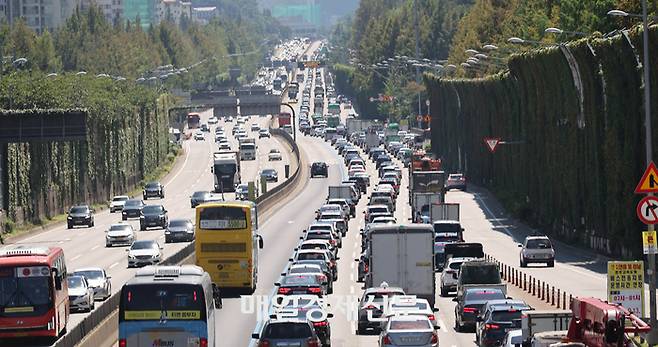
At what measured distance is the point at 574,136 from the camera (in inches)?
3644

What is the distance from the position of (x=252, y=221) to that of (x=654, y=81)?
20.0 m

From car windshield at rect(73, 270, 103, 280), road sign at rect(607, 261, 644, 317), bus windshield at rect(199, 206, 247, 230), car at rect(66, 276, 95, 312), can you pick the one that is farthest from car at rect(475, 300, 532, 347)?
car windshield at rect(73, 270, 103, 280)

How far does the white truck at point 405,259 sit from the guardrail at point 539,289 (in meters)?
4.24

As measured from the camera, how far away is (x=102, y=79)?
16988cm

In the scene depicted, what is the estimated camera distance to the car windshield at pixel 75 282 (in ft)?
185

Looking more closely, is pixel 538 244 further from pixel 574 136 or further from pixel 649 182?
pixel 649 182

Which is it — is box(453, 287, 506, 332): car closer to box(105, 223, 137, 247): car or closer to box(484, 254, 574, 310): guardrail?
box(484, 254, 574, 310): guardrail

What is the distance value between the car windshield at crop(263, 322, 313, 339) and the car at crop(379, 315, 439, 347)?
204cm

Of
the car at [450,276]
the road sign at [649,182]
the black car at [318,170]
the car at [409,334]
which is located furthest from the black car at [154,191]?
the road sign at [649,182]

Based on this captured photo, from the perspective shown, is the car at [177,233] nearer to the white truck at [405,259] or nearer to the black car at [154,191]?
the white truck at [405,259]

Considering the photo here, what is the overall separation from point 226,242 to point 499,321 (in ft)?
62.3

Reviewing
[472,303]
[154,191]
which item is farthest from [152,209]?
[472,303]

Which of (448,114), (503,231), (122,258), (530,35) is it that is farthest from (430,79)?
(122,258)

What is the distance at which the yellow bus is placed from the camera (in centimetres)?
6150
